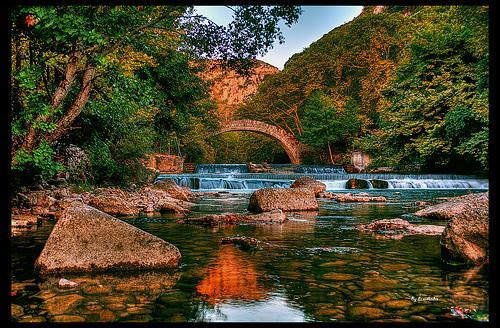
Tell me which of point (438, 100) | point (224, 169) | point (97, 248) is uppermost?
point (438, 100)

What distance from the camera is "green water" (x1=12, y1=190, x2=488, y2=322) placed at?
3266 millimetres

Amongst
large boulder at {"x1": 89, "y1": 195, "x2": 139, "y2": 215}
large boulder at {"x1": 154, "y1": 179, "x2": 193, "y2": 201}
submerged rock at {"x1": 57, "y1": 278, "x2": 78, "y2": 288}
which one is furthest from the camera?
large boulder at {"x1": 154, "y1": 179, "x2": 193, "y2": 201}

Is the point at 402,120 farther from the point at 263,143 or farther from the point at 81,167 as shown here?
the point at 263,143

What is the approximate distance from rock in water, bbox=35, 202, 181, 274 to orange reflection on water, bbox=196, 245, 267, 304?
0.60m

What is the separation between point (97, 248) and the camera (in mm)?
4566

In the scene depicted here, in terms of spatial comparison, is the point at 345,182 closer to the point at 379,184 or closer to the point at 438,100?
the point at 379,184

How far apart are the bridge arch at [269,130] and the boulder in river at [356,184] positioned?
2043 cm

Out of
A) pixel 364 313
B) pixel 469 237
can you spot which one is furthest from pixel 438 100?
pixel 364 313

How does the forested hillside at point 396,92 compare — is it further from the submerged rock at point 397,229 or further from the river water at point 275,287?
the river water at point 275,287

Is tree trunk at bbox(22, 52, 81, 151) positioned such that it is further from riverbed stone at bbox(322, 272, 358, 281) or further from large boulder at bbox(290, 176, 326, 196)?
large boulder at bbox(290, 176, 326, 196)

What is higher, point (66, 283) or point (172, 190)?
point (172, 190)

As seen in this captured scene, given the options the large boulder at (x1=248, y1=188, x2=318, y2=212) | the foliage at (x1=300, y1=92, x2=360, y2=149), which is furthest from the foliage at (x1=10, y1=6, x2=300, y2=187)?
the foliage at (x1=300, y1=92, x2=360, y2=149)

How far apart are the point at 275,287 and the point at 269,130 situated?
37913 millimetres

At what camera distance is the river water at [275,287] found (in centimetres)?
326
